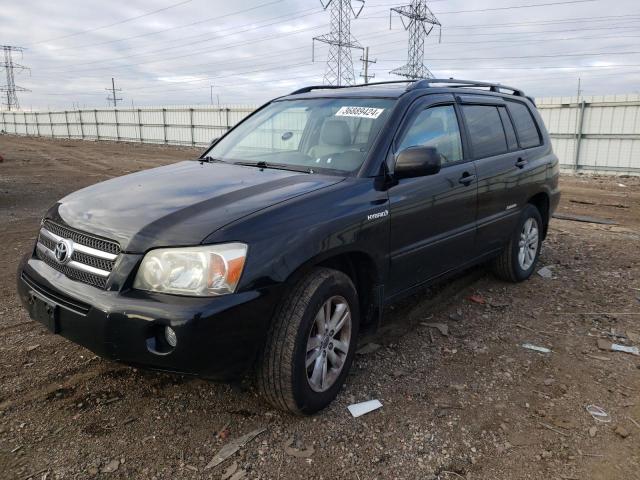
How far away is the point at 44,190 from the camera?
11102 mm

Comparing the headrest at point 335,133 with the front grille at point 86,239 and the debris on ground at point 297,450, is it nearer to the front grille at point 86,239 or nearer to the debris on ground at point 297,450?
the front grille at point 86,239

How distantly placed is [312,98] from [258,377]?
2.36 metres

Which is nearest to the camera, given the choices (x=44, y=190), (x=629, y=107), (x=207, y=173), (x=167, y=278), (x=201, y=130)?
(x=167, y=278)

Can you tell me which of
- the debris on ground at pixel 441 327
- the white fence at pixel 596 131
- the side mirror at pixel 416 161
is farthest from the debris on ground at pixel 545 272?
the white fence at pixel 596 131

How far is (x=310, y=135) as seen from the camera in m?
3.75

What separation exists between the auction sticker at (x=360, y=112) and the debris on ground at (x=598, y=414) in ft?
7.50

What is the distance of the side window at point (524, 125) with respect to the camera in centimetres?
507

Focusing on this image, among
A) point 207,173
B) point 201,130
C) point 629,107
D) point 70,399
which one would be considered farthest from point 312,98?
point 201,130

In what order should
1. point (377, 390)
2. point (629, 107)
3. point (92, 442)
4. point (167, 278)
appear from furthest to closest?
1. point (629, 107)
2. point (377, 390)
3. point (92, 442)
4. point (167, 278)

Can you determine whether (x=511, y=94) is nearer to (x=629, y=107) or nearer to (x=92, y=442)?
(x=92, y=442)

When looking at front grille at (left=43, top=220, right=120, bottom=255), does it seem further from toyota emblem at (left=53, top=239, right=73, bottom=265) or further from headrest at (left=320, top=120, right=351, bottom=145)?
headrest at (left=320, top=120, right=351, bottom=145)

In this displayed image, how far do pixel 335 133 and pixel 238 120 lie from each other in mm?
24887

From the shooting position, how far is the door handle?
3.94 m

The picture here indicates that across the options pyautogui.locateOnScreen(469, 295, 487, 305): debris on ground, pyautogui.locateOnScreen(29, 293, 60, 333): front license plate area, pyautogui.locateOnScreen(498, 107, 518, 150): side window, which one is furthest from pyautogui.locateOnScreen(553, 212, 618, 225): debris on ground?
pyautogui.locateOnScreen(29, 293, 60, 333): front license plate area
